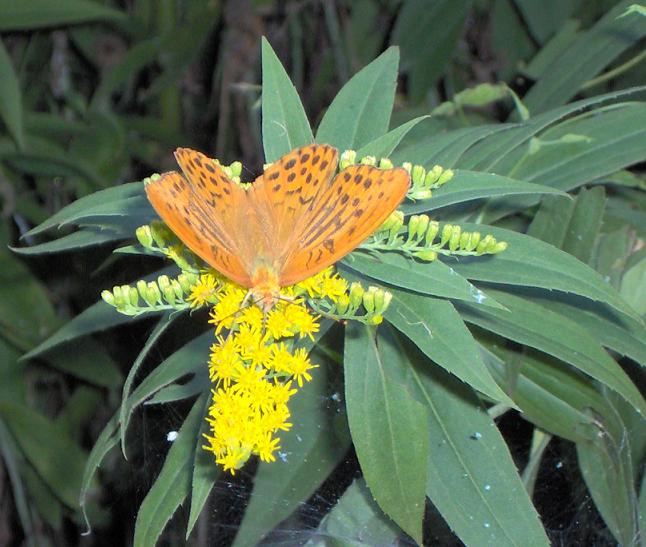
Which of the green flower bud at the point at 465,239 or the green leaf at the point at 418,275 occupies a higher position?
the green flower bud at the point at 465,239

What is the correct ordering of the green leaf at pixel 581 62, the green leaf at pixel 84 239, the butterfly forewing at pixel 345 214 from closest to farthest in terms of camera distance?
the butterfly forewing at pixel 345 214 → the green leaf at pixel 84 239 → the green leaf at pixel 581 62

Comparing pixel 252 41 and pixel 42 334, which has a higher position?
pixel 252 41

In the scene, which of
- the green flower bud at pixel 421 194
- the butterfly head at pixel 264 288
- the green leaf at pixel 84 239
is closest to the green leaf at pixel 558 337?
the green flower bud at pixel 421 194

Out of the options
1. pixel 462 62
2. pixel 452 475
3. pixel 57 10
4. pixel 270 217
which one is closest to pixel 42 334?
pixel 57 10

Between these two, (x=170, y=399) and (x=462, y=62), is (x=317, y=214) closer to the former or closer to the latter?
(x=170, y=399)

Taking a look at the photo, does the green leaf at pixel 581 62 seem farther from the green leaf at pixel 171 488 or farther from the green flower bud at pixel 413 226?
the green leaf at pixel 171 488

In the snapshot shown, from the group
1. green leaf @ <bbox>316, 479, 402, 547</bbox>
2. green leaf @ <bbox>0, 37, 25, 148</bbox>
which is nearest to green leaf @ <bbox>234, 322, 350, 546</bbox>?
green leaf @ <bbox>316, 479, 402, 547</bbox>

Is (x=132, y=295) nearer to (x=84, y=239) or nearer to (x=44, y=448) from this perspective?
(x=84, y=239)

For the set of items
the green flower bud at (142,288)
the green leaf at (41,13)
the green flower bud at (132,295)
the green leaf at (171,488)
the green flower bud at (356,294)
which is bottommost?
the green leaf at (171,488)
